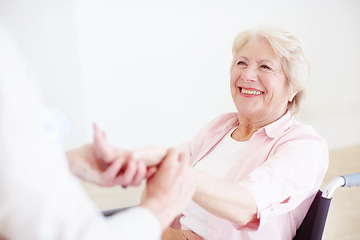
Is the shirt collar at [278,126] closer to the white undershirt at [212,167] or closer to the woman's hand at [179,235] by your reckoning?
the white undershirt at [212,167]

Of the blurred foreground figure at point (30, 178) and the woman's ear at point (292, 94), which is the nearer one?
the blurred foreground figure at point (30, 178)

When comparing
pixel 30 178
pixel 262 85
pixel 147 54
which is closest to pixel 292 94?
pixel 262 85

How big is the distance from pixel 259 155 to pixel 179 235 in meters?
0.41

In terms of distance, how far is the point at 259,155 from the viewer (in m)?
1.19

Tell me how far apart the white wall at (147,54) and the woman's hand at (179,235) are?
167 cm

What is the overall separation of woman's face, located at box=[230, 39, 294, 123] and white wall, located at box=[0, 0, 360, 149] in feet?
5.24

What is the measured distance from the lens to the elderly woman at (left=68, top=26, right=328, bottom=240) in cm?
94

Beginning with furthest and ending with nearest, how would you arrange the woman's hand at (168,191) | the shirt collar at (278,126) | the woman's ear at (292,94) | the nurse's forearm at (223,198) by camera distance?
the woman's ear at (292,94) → the shirt collar at (278,126) → the nurse's forearm at (223,198) → the woman's hand at (168,191)

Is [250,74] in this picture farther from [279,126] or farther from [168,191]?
[168,191]

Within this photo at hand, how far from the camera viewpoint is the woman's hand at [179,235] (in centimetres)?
123

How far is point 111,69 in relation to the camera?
9.20 ft

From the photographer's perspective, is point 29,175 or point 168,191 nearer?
point 29,175

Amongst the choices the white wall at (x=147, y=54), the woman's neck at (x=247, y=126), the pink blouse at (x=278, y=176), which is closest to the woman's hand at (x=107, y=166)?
the pink blouse at (x=278, y=176)

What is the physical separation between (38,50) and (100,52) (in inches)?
17.6
